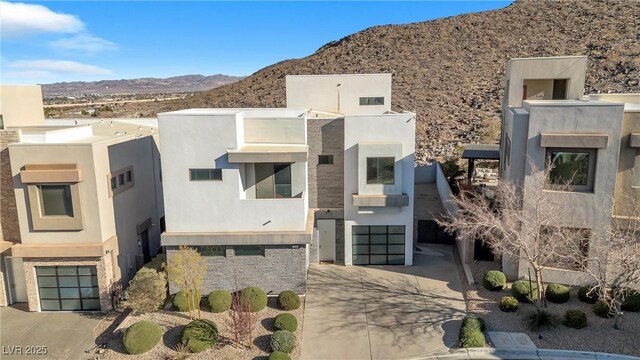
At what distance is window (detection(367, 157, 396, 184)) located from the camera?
848 inches

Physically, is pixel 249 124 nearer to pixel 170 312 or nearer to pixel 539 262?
pixel 170 312

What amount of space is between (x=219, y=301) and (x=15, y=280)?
31.6 feet

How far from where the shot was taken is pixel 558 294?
→ 59.6 ft

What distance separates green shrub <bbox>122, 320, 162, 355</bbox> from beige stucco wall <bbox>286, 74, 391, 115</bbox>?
1902 centimetres

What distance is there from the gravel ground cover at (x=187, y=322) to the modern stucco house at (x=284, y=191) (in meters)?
1.57

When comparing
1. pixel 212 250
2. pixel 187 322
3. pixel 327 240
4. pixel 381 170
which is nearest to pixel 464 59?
pixel 381 170

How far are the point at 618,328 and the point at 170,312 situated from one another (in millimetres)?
17052

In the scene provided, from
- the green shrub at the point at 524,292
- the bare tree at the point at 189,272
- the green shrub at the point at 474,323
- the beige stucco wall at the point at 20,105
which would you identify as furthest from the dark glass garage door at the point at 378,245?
the beige stucco wall at the point at 20,105

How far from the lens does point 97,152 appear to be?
1897 cm

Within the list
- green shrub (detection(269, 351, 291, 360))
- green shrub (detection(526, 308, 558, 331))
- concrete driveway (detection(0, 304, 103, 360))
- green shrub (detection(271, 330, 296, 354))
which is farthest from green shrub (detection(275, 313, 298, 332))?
green shrub (detection(526, 308, 558, 331))

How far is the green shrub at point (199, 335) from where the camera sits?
15.8m

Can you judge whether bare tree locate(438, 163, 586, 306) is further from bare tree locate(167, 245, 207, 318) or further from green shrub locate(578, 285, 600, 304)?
bare tree locate(167, 245, 207, 318)

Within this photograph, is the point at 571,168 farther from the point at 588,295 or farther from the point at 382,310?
the point at 382,310

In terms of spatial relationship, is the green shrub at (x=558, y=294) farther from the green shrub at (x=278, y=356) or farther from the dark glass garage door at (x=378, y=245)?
the green shrub at (x=278, y=356)
